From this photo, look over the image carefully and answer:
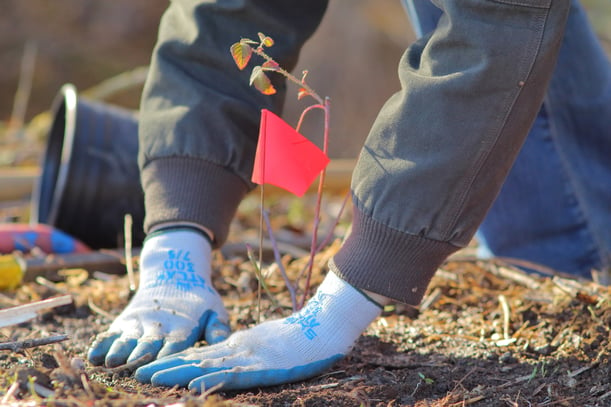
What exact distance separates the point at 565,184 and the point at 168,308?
1.25 meters

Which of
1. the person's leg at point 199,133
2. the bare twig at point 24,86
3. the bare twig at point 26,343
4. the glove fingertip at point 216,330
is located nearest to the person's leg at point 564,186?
the person's leg at point 199,133

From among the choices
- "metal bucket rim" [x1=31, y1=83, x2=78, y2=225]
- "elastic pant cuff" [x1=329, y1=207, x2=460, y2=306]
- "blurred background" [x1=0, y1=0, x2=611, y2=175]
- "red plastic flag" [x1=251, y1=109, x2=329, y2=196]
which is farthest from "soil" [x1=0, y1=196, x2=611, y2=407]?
"blurred background" [x1=0, y1=0, x2=611, y2=175]

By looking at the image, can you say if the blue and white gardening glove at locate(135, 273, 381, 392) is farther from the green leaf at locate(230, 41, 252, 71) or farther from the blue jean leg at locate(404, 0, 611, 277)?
the blue jean leg at locate(404, 0, 611, 277)

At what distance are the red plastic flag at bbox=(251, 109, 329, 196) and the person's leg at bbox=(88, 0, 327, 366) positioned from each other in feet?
0.76

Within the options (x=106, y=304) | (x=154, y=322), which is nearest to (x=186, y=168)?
(x=154, y=322)

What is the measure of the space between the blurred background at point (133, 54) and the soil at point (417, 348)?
3.63m

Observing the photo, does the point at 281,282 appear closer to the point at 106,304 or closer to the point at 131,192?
the point at 106,304

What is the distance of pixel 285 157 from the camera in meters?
1.29

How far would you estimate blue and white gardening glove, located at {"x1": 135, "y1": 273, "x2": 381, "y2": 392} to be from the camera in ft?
3.81

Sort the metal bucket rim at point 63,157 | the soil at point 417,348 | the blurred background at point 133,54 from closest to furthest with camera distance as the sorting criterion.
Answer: the soil at point 417,348, the metal bucket rim at point 63,157, the blurred background at point 133,54

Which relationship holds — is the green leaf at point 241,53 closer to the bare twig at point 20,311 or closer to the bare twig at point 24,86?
A: the bare twig at point 20,311

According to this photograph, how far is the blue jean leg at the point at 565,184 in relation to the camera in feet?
6.43

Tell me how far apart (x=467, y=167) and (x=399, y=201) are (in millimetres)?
124

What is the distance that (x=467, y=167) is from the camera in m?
1.14
